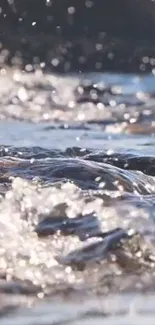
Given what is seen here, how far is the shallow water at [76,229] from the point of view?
3.96 meters

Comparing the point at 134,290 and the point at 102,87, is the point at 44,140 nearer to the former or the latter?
the point at 102,87

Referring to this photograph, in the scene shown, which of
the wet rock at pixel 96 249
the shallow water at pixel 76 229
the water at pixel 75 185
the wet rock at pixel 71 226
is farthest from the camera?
the wet rock at pixel 71 226

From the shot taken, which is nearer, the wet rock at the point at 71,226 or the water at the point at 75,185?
the water at the point at 75,185

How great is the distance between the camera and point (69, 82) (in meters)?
11.4

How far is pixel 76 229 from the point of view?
16.3ft

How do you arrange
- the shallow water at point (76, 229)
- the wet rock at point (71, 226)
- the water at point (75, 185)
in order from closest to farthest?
the shallow water at point (76, 229), the water at point (75, 185), the wet rock at point (71, 226)

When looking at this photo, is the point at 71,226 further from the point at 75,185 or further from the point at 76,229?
the point at 75,185

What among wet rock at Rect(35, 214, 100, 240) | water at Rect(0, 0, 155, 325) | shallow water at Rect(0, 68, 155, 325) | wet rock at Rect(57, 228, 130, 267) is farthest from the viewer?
wet rock at Rect(35, 214, 100, 240)

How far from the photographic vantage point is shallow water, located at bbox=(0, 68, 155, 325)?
3965mm

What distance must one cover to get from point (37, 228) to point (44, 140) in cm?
315

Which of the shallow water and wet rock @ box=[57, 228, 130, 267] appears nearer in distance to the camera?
the shallow water

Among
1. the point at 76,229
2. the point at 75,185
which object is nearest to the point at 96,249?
the point at 76,229

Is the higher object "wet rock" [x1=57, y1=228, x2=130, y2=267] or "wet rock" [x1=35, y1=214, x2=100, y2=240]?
"wet rock" [x1=35, y1=214, x2=100, y2=240]

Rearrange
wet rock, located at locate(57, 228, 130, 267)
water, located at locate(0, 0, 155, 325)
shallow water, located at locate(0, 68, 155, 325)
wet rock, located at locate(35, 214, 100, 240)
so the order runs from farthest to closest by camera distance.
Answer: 1. wet rock, located at locate(35, 214, 100, 240)
2. wet rock, located at locate(57, 228, 130, 267)
3. water, located at locate(0, 0, 155, 325)
4. shallow water, located at locate(0, 68, 155, 325)
